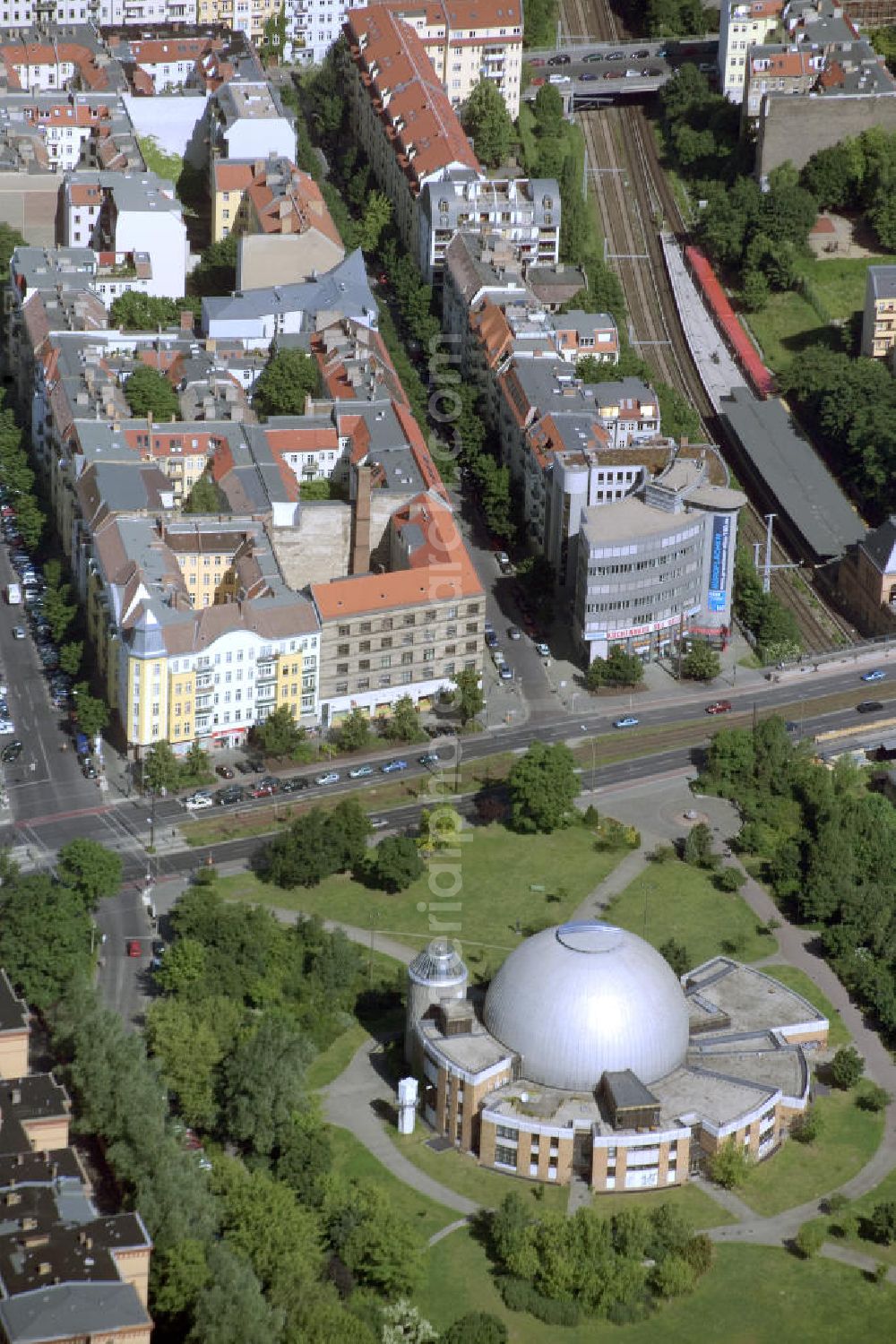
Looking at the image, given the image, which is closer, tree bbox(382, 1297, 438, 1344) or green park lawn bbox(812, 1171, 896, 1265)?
tree bbox(382, 1297, 438, 1344)

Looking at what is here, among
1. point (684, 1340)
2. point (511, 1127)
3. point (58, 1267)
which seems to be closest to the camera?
point (58, 1267)

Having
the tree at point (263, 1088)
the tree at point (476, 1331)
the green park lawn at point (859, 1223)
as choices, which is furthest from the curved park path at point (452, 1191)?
the tree at point (476, 1331)

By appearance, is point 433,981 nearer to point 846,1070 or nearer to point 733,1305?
point 846,1070

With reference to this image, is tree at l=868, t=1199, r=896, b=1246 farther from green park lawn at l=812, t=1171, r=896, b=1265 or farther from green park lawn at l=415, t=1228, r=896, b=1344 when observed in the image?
green park lawn at l=415, t=1228, r=896, b=1344

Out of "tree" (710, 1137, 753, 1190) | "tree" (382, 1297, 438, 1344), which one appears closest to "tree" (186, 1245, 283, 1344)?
"tree" (382, 1297, 438, 1344)

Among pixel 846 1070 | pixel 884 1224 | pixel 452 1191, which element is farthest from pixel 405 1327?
pixel 846 1070

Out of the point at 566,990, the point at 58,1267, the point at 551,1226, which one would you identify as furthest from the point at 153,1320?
the point at 566,990

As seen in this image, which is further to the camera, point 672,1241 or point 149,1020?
point 149,1020

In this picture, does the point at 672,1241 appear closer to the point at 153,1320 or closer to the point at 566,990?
the point at 566,990
